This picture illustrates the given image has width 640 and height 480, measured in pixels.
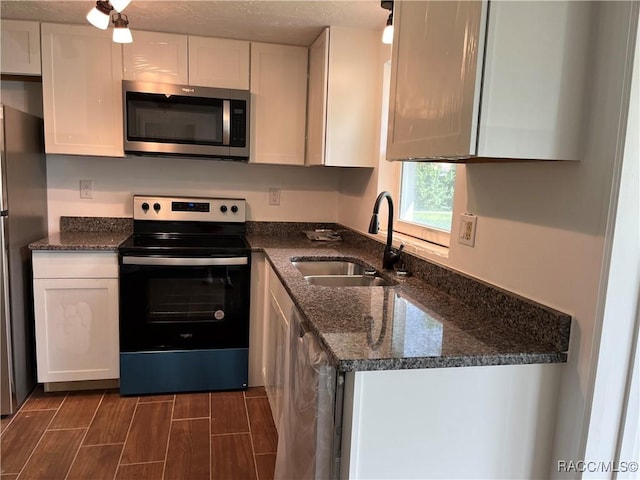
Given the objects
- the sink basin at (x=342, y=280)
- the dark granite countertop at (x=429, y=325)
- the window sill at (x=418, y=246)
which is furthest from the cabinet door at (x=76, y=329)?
the window sill at (x=418, y=246)

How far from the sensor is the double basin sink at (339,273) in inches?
84.7

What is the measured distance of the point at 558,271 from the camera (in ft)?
3.97

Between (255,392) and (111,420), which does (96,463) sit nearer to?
(111,420)

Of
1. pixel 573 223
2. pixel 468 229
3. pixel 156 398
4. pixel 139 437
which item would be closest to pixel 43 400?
pixel 156 398

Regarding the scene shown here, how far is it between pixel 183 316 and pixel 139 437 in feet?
2.11

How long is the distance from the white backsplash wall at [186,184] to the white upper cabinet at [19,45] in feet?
1.85

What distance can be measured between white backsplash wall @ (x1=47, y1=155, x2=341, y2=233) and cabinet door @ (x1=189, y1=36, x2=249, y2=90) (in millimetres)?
564

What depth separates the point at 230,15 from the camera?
7.75 ft

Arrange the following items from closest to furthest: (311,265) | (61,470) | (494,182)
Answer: (494,182), (61,470), (311,265)

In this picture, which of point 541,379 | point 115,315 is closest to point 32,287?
point 115,315

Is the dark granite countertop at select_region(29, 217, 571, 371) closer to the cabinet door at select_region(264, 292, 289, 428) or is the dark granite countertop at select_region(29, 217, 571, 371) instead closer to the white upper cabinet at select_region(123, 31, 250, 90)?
the cabinet door at select_region(264, 292, 289, 428)

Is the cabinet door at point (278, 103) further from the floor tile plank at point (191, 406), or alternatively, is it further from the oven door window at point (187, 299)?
the floor tile plank at point (191, 406)

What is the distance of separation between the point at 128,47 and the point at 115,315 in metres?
1.51

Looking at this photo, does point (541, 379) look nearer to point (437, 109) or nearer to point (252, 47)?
point (437, 109)
